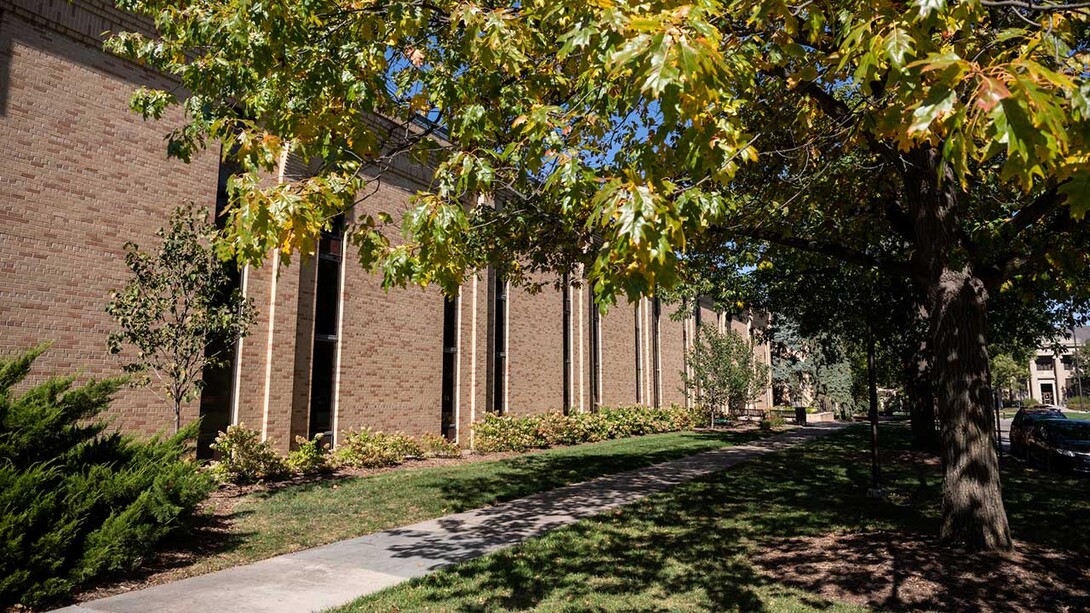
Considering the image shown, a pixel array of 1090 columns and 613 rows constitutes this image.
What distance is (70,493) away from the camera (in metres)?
6.06

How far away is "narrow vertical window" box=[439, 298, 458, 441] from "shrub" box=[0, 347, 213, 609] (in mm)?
11232

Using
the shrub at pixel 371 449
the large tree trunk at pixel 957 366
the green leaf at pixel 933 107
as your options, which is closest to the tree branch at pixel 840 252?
the large tree trunk at pixel 957 366

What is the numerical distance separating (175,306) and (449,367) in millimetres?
9379

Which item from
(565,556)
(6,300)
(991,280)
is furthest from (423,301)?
(991,280)

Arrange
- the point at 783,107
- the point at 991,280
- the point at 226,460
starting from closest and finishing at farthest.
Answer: the point at 991,280, the point at 783,107, the point at 226,460

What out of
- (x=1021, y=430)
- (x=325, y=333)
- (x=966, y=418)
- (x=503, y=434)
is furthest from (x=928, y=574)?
(x=1021, y=430)

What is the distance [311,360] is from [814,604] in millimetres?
11777

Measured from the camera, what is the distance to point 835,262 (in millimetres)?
13727

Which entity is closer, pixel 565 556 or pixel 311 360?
pixel 565 556

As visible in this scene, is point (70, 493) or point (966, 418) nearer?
point (70, 493)

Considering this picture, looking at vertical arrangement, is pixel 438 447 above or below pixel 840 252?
below

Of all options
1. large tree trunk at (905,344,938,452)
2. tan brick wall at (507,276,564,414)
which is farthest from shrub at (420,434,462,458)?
large tree trunk at (905,344,938,452)

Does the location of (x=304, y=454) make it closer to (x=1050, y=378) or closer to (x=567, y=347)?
(x=567, y=347)

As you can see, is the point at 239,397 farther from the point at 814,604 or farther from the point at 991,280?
the point at 991,280
